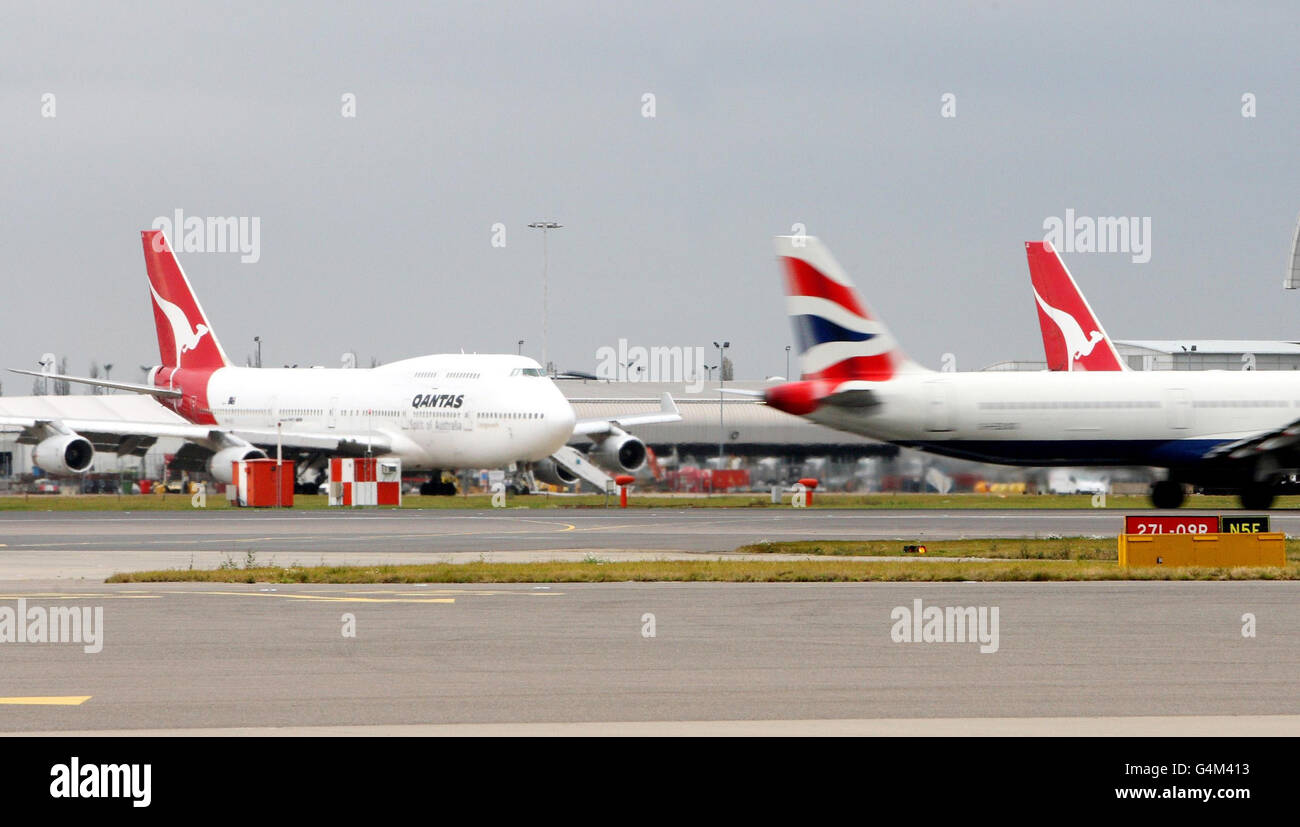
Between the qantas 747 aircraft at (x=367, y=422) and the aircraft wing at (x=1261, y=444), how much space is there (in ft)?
A: 76.5

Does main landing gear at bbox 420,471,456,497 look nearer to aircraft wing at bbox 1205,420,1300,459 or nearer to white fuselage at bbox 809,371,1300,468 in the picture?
white fuselage at bbox 809,371,1300,468

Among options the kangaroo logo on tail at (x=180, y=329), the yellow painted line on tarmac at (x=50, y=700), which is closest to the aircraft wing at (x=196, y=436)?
the kangaroo logo on tail at (x=180, y=329)

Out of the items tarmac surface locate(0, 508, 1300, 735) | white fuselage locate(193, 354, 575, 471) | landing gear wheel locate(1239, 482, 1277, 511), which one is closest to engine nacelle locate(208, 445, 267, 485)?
white fuselage locate(193, 354, 575, 471)

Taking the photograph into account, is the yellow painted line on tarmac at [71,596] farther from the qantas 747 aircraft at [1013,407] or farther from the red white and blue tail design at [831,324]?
the red white and blue tail design at [831,324]

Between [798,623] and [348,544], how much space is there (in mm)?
16588

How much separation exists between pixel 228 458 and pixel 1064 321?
31019 mm

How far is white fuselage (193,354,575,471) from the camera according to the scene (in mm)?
58531

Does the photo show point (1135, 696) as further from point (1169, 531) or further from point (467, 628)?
point (1169, 531)

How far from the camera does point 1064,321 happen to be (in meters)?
61.2

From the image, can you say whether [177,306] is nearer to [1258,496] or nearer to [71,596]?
[1258,496]

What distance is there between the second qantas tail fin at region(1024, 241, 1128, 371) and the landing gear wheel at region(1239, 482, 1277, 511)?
52.8 feet

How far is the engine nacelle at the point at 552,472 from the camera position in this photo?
67.8 m

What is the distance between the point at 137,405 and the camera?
11206 centimetres
